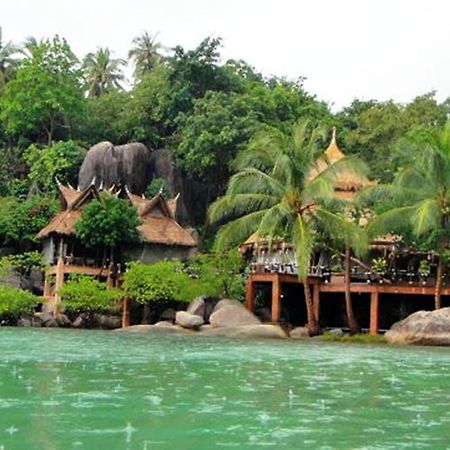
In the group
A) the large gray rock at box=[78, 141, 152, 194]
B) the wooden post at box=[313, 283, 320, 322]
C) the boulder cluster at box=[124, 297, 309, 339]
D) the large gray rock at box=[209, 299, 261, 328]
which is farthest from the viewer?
the large gray rock at box=[78, 141, 152, 194]

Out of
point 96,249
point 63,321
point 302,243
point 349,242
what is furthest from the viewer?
point 96,249

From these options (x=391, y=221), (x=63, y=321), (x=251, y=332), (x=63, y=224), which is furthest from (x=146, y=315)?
(x=391, y=221)

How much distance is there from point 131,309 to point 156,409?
2508 cm

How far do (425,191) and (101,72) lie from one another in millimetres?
37684

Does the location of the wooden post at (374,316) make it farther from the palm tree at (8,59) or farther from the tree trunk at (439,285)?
the palm tree at (8,59)

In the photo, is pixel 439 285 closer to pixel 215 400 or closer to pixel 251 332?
pixel 251 332

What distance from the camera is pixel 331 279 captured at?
1329 inches

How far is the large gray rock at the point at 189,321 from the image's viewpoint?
30.8m

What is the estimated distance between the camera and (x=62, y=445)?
26.1ft

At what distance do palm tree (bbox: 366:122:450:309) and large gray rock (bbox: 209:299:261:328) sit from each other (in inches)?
220

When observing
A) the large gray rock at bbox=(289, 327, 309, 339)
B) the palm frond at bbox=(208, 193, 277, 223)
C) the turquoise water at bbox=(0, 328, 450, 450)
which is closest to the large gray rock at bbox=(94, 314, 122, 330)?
the palm frond at bbox=(208, 193, 277, 223)

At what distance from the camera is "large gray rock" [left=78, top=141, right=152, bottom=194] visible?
42.1 metres

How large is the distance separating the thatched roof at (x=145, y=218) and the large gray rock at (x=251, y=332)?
9.08 metres

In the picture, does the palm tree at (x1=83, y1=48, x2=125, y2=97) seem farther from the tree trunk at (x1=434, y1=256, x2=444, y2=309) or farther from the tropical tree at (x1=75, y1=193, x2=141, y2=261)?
the tree trunk at (x1=434, y1=256, x2=444, y2=309)
